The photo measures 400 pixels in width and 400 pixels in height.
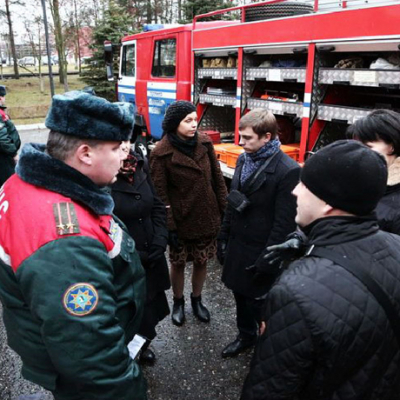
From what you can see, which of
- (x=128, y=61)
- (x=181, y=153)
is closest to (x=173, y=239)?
(x=181, y=153)

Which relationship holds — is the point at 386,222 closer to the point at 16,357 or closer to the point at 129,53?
the point at 16,357

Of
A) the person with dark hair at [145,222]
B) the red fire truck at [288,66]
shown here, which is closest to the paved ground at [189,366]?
the person with dark hair at [145,222]

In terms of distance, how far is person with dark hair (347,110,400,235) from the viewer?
2.00 m

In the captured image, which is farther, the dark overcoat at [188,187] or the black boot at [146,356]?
the dark overcoat at [188,187]

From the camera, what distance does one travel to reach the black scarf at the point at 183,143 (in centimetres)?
309

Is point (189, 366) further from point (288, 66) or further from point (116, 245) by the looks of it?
point (288, 66)

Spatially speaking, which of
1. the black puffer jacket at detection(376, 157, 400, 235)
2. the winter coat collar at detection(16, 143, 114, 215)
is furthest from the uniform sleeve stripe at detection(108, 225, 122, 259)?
the black puffer jacket at detection(376, 157, 400, 235)

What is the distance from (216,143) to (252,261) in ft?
10.7

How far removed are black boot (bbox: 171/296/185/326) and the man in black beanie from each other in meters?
2.14

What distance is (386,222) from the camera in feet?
6.53

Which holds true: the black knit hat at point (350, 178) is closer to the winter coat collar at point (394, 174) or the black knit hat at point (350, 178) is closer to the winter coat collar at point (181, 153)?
the winter coat collar at point (394, 174)

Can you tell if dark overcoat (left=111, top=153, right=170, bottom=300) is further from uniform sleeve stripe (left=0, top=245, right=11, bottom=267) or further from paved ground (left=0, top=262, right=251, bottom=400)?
uniform sleeve stripe (left=0, top=245, right=11, bottom=267)

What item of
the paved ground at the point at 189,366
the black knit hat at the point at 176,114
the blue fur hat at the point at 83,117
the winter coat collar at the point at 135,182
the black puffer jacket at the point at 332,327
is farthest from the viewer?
the black knit hat at the point at 176,114

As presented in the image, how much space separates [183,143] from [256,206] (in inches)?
32.0
